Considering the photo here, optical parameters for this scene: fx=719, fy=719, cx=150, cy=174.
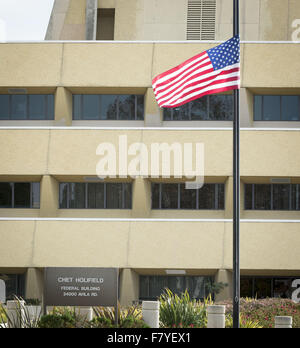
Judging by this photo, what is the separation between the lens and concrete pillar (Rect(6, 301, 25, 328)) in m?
19.1

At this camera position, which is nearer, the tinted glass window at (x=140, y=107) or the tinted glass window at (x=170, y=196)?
the tinted glass window at (x=170, y=196)

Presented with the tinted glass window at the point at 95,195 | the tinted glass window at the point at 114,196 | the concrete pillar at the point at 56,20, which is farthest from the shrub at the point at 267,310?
the concrete pillar at the point at 56,20

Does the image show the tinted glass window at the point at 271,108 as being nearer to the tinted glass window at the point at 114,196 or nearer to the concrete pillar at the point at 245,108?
the concrete pillar at the point at 245,108

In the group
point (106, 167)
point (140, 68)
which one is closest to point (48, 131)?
point (106, 167)

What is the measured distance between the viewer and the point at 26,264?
115 feet

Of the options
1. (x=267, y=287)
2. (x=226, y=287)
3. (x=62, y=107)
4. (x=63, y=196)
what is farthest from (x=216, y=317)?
(x=62, y=107)

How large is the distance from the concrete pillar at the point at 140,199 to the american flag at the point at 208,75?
1579cm

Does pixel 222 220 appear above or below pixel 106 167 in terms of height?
below

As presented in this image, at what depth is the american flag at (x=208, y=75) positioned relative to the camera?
62.6ft

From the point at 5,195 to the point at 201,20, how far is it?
14659 millimetres

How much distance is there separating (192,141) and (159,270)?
657 centimetres

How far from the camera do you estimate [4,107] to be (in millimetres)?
39312
